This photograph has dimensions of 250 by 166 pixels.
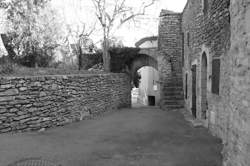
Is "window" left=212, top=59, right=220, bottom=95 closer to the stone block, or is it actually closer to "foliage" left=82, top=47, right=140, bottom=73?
the stone block

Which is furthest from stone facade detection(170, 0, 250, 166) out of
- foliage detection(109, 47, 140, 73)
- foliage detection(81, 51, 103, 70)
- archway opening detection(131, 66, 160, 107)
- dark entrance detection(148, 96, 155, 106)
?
dark entrance detection(148, 96, 155, 106)

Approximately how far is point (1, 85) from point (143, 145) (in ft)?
12.6

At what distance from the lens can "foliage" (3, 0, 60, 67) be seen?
10.7 metres

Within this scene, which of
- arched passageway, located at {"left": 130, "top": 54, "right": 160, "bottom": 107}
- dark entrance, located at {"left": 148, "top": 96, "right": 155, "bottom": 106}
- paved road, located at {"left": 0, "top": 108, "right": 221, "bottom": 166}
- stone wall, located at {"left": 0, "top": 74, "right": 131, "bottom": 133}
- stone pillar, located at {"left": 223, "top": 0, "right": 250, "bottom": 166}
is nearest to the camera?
stone pillar, located at {"left": 223, "top": 0, "right": 250, "bottom": 166}

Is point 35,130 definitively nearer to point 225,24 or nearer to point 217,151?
point 217,151

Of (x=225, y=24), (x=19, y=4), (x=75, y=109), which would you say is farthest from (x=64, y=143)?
(x=19, y=4)

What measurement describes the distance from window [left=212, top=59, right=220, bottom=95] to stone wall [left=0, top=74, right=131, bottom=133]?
4.76 m

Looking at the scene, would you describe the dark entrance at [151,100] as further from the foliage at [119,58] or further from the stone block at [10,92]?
the stone block at [10,92]

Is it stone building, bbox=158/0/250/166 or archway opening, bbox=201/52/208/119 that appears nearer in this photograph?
stone building, bbox=158/0/250/166

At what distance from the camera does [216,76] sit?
596cm

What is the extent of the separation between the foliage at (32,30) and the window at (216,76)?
842 cm

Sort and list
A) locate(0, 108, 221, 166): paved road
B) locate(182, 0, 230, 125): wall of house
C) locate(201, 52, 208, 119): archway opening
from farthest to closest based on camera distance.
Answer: locate(201, 52, 208, 119): archway opening
locate(182, 0, 230, 125): wall of house
locate(0, 108, 221, 166): paved road

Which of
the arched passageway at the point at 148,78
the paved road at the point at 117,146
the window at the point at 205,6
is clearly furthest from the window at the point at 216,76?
the arched passageway at the point at 148,78

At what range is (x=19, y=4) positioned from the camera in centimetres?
1078
